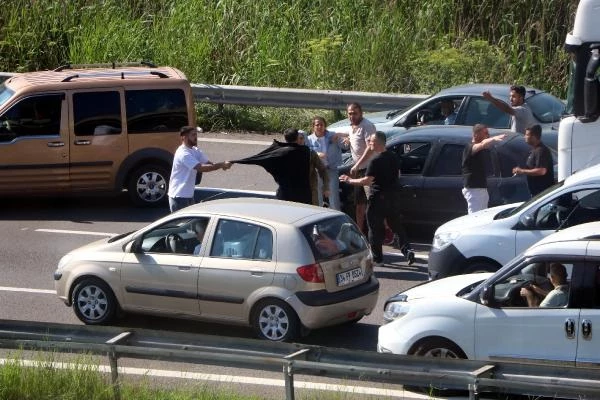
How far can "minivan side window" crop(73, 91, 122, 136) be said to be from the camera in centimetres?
1756

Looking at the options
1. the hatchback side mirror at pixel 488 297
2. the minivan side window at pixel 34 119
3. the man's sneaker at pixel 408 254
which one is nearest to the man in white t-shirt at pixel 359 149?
the man's sneaker at pixel 408 254

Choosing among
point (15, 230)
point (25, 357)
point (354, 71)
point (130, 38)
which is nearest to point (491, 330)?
point (25, 357)

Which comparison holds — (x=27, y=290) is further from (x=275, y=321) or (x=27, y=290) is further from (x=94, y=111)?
(x=94, y=111)

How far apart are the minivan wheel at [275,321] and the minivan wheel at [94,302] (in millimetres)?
1692

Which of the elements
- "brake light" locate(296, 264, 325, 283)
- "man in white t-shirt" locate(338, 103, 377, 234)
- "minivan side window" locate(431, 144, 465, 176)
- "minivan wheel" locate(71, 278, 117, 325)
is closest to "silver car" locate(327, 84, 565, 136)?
"man in white t-shirt" locate(338, 103, 377, 234)

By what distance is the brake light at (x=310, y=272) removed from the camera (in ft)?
38.1

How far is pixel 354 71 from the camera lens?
23875 mm


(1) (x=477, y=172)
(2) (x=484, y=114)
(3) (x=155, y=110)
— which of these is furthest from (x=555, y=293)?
(3) (x=155, y=110)

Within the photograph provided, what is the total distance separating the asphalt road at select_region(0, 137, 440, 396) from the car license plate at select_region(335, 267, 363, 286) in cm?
65

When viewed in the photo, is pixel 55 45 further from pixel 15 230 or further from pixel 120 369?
pixel 120 369

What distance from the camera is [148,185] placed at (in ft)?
58.8

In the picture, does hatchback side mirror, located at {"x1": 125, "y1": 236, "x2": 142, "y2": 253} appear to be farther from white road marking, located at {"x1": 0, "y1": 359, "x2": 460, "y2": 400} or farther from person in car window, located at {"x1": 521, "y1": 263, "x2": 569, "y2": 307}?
person in car window, located at {"x1": 521, "y1": 263, "x2": 569, "y2": 307}

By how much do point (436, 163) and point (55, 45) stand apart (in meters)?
12.4

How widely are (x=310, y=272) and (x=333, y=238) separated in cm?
57
